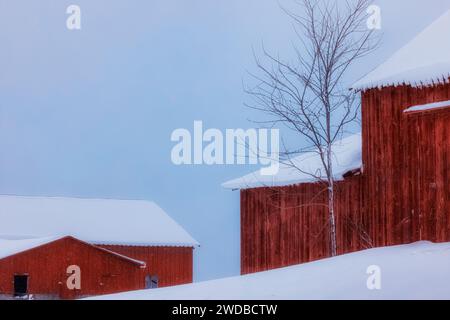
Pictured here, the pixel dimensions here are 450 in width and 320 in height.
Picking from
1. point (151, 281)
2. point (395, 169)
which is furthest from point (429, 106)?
point (151, 281)

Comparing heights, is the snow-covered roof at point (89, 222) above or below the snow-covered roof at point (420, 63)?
below

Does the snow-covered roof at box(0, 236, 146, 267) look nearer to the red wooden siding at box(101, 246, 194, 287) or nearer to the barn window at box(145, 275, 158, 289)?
the red wooden siding at box(101, 246, 194, 287)

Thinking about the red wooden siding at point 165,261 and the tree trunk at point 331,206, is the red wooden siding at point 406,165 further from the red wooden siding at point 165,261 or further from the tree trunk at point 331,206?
the red wooden siding at point 165,261

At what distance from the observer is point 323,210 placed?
54.6ft

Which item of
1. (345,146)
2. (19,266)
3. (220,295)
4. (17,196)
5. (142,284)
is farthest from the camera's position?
(17,196)

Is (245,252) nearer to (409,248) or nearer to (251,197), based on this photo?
(251,197)

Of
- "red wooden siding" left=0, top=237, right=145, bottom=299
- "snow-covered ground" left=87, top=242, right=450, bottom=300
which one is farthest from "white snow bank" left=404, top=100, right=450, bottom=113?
"red wooden siding" left=0, top=237, right=145, bottom=299

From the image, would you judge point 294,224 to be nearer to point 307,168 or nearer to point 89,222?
point 307,168

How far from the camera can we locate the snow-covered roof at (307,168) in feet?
52.6

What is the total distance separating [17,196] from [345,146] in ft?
60.1

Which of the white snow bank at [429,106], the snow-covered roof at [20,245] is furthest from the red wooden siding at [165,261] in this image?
the white snow bank at [429,106]

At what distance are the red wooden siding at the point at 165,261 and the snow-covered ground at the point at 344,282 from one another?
1856 cm

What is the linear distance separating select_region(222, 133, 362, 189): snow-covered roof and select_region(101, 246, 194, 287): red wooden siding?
13109 mm
